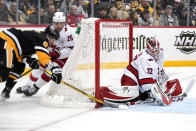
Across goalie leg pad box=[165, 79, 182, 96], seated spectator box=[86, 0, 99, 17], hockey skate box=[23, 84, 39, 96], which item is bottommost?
hockey skate box=[23, 84, 39, 96]

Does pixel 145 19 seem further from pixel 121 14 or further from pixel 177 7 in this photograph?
pixel 177 7

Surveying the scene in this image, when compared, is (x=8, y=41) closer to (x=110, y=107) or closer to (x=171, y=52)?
(x=110, y=107)

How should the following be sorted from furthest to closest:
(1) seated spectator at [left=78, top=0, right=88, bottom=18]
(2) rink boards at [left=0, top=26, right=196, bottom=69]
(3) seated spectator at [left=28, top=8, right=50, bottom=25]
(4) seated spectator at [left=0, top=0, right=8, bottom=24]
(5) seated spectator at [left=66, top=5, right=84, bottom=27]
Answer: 1. (2) rink boards at [left=0, top=26, right=196, bottom=69]
2. (1) seated spectator at [left=78, top=0, right=88, bottom=18]
3. (5) seated spectator at [left=66, top=5, right=84, bottom=27]
4. (3) seated spectator at [left=28, top=8, right=50, bottom=25]
5. (4) seated spectator at [left=0, top=0, right=8, bottom=24]

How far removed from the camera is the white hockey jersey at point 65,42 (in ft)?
17.2

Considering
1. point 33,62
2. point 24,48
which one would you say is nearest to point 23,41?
point 24,48

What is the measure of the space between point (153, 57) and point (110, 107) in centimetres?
68

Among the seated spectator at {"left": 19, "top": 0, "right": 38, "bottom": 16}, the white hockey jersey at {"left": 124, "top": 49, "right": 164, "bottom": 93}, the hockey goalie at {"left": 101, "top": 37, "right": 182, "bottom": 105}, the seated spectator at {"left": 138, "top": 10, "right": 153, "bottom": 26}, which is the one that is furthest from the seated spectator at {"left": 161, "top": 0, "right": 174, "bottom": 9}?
the white hockey jersey at {"left": 124, "top": 49, "right": 164, "bottom": 93}

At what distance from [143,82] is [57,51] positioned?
122 centimetres

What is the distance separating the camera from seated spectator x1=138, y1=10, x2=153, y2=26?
8.91m

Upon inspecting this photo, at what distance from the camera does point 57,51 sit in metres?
5.24

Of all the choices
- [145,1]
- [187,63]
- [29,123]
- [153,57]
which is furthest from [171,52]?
[29,123]

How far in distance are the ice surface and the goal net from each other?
182mm

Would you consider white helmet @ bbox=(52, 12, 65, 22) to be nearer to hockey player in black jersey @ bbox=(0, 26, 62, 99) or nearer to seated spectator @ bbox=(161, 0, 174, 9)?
hockey player in black jersey @ bbox=(0, 26, 62, 99)

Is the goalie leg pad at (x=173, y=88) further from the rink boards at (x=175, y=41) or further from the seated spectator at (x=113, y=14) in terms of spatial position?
the seated spectator at (x=113, y=14)
